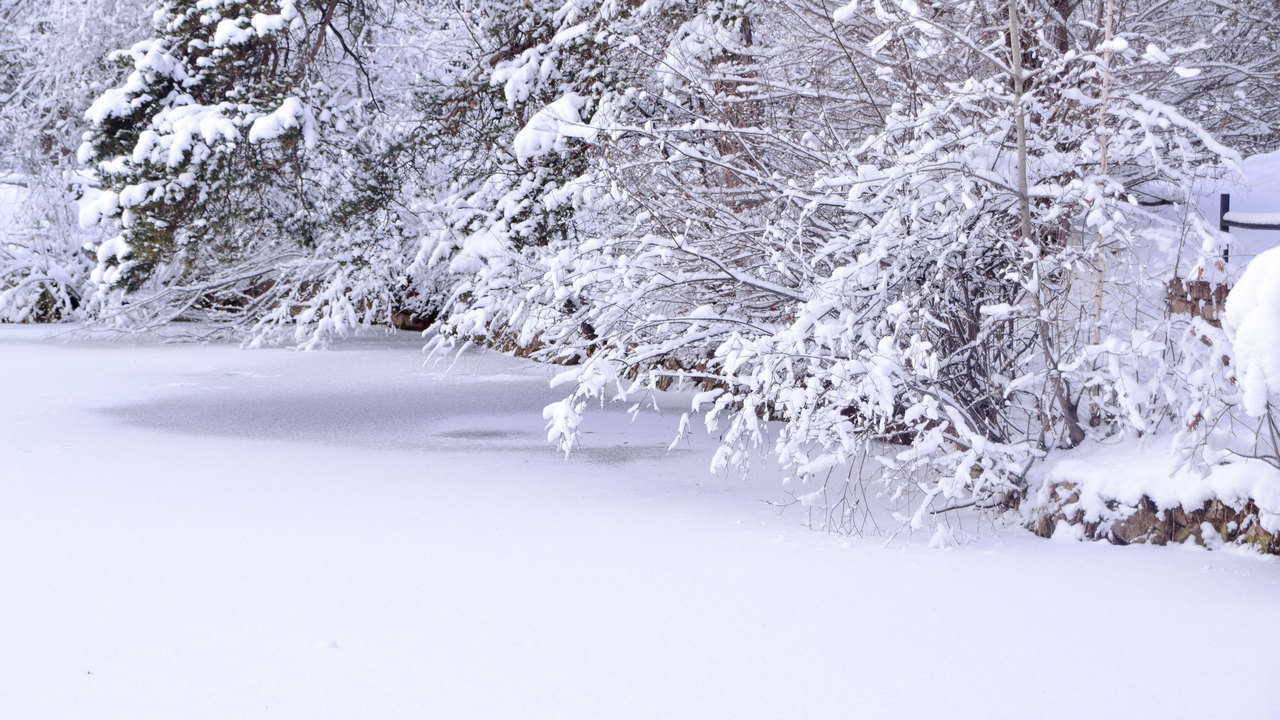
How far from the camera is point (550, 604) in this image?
14.9 feet

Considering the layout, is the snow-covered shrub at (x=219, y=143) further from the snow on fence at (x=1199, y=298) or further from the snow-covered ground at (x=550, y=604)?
the snow on fence at (x=1199, y=298)

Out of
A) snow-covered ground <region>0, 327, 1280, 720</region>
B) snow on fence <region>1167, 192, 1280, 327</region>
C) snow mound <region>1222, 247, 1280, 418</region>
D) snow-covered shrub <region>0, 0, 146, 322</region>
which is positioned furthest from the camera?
snow-covered shrub <region>0, 0, 146, 322</region>

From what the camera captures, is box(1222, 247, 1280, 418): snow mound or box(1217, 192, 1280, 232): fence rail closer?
box(1222, 247, 1280, 418): snow mound

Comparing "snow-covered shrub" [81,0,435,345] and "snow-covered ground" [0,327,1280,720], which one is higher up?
"snow-covered shrub" [81,0,435,345]

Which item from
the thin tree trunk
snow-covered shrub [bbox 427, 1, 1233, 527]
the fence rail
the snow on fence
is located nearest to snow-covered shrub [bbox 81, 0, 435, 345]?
snow-covered shrub [bbox 427, 1, 1233, 527]

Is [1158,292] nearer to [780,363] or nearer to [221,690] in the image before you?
[780,363]

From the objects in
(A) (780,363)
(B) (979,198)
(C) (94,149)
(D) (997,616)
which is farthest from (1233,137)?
(C) (94,149)

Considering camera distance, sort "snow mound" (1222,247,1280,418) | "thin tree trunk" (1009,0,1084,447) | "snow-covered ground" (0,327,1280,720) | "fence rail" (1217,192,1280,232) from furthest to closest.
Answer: "fence rail" (1217,192,1280,232), "thin tree trunk" (1009,0,1084,447), "snow-covered ground" (0,327,1280,720), "snow mound" (1222,247,1280,418)

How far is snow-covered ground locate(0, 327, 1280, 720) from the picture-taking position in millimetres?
3586

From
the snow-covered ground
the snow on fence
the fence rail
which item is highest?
the fence rail

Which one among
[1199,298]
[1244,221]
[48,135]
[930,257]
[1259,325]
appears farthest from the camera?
[48,135]

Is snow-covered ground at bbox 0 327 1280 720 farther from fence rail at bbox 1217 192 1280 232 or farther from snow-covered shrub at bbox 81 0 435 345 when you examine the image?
snow-covered shrub at bbox 81 0 435 345

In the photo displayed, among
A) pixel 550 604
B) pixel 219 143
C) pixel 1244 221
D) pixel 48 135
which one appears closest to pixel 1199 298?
pixel 1244 221

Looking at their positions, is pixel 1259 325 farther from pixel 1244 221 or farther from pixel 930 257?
pixel 1244 221
